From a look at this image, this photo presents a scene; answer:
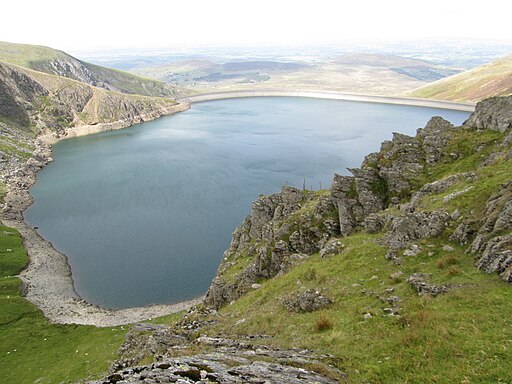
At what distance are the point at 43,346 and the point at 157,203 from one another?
218 feet

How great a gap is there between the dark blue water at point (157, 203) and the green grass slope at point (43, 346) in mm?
12154

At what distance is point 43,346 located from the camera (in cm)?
5484

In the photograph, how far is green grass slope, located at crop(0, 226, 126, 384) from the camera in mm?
45688

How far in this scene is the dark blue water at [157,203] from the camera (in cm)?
8050

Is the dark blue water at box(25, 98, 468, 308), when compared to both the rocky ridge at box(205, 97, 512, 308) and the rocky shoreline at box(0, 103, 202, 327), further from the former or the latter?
the rocky ridge at box(205, 97, 512, 308)

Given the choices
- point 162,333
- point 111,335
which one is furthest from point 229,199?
point 162,333

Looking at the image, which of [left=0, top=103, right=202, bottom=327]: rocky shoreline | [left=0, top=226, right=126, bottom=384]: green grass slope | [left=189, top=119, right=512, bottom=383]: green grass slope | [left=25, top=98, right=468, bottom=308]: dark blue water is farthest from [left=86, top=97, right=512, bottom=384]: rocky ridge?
[left=25, top=98, right=468, bottom=308]: dark blue water

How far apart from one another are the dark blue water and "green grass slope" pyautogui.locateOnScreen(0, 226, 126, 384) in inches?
479

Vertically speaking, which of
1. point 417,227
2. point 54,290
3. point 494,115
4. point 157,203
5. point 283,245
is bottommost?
point 54,290

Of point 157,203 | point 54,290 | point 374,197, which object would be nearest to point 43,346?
point 54,290

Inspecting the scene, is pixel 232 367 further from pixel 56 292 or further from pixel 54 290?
pixel 54 290

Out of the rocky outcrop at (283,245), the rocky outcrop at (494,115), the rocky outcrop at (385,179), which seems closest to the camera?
the rocky outcrop at (385,179)

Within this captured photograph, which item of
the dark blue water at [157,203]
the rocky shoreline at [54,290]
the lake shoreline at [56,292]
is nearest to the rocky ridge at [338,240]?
the lake shoreline at [56,292]

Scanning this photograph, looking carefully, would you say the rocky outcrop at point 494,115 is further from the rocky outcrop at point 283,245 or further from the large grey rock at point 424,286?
the large grey rock at point 424,286
